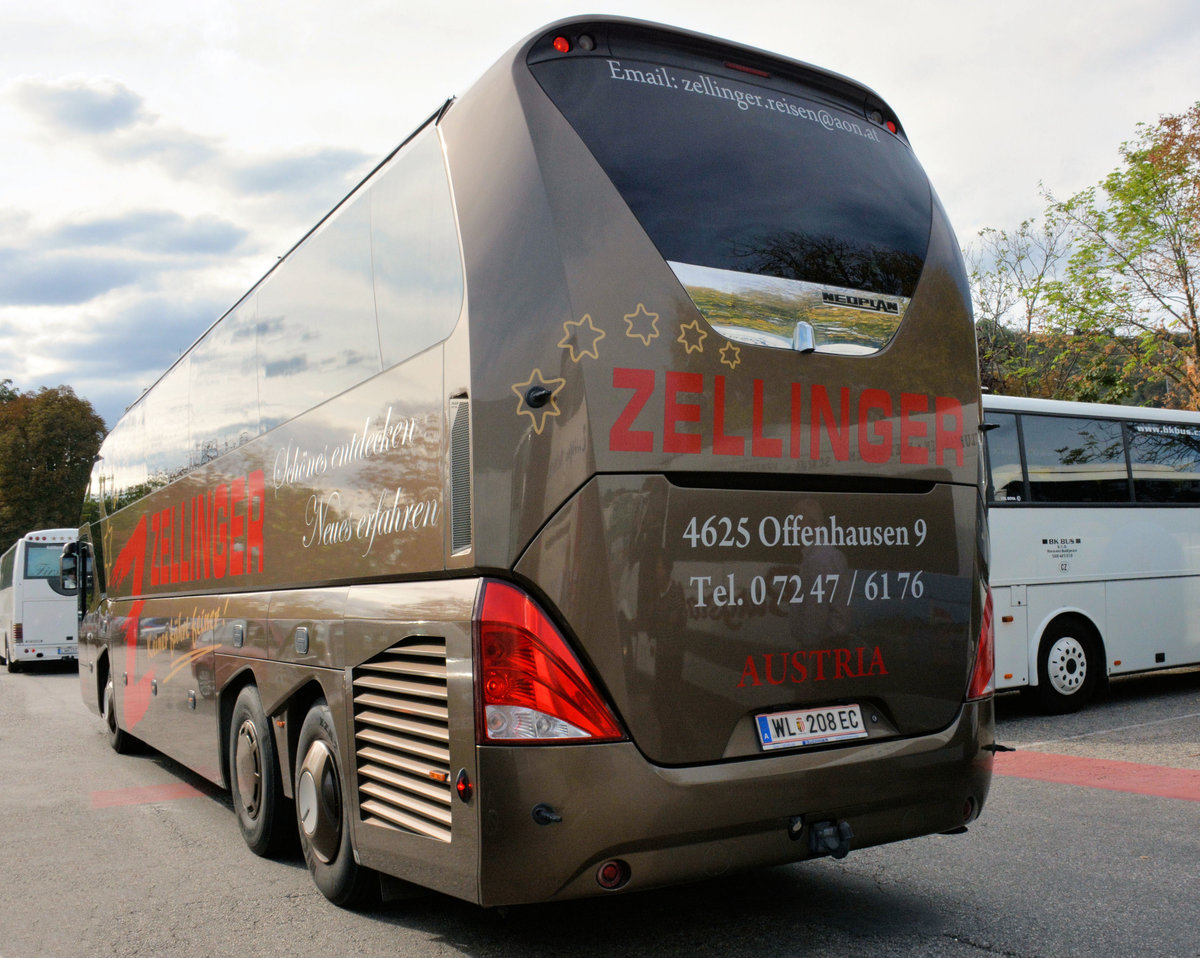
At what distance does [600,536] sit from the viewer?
3.62m

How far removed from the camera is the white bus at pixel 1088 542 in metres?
11.3

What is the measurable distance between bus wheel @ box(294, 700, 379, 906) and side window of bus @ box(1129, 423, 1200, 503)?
1056 centimetres

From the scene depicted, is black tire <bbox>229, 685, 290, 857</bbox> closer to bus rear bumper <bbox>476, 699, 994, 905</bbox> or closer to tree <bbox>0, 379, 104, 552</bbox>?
bus rear bumper <bbox>476, 699, 994, 905</bbox>

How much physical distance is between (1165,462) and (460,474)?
38.1ft

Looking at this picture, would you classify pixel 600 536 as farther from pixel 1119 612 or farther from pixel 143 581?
pixel 1119 612

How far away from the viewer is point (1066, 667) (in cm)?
1173

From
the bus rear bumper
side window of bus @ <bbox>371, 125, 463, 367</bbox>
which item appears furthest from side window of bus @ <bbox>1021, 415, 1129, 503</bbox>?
side window of bus @ <bbox>371, 125, 463, 367</bbox>

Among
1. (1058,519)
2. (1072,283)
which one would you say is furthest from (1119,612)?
(1072,283)

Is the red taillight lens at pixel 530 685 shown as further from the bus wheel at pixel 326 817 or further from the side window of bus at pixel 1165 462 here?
the side window of bus at pixel 1165 462

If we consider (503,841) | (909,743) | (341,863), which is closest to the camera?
(503,841)

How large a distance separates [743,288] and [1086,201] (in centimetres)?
2621

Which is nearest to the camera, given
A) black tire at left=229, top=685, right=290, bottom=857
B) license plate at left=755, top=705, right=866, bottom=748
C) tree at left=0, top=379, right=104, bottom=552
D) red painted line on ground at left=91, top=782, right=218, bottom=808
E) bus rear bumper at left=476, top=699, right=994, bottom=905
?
bus rear bumper at left=476, top=699, right=994, bottom=905

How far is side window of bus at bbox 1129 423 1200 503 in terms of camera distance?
1257 centimetres

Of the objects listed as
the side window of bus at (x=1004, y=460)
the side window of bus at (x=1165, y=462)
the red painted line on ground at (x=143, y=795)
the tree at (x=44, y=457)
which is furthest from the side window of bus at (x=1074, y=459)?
the tree at (x=44, y=457)
